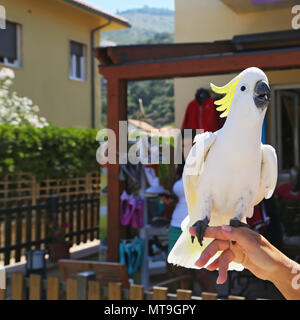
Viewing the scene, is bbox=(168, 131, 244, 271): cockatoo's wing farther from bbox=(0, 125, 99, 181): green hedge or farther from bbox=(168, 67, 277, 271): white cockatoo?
bbox=(0, 125, 99, 181): green hedge

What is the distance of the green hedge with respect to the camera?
8859 mm

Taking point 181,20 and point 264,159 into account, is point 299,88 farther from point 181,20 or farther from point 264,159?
point 264,159

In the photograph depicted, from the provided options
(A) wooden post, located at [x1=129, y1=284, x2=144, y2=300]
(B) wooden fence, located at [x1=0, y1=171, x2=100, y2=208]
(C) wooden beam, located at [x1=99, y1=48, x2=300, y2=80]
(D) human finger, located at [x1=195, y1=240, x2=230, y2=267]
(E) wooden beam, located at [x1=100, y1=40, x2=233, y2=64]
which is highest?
(E) wooden beam, located at [x1=100, y1=40, x2=233, y2=64]

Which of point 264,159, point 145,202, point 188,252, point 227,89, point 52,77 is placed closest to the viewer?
point 227,89

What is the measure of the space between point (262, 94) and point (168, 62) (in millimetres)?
3161

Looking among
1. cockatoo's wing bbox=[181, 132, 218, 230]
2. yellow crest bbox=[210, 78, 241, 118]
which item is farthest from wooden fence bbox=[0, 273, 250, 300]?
yellow crest bbox=[210, 78, 241, 118]

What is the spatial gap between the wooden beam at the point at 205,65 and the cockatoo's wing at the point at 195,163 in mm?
2622

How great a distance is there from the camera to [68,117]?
1278cm

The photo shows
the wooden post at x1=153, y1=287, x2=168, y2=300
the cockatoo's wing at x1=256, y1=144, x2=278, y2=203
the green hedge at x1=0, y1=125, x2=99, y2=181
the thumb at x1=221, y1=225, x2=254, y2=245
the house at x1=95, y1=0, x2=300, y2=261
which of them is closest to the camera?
the thumb at x1=221, y1=225, x2=254, y2=245

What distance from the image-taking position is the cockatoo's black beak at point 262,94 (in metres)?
1.33

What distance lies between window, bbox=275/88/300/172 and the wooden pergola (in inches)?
47.6

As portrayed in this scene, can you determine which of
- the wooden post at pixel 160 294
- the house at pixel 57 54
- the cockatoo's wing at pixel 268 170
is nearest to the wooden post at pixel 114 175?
the wooden post at pixel 160 294
